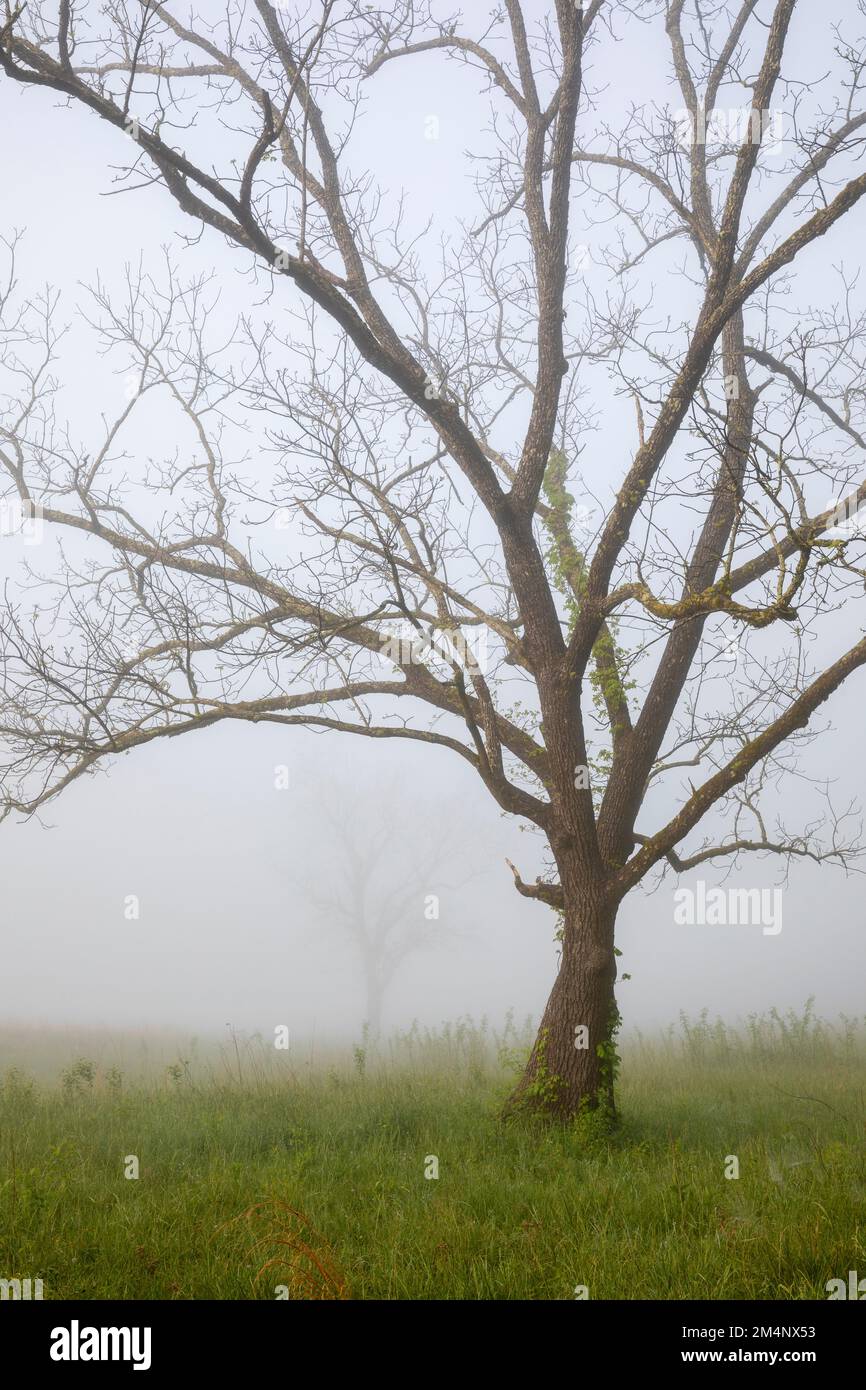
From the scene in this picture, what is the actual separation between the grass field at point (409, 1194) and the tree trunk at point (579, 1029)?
32 centimetres

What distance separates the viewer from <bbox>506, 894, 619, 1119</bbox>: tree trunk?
7676 millimetres

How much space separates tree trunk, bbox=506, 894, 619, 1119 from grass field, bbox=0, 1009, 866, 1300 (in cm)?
32

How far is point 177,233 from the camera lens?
6.86 meters

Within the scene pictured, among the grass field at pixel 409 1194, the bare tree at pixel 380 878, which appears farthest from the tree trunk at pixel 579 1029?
the bare tree at pixel 380 878

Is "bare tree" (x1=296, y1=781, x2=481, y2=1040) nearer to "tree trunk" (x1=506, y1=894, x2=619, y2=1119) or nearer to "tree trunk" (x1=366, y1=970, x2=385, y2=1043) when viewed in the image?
"tree trunk" (x1=366, y1=970, x2=385, y2=1043)

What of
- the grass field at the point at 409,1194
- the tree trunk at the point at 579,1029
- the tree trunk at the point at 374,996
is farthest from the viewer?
the tree trunk at the point at 374,996

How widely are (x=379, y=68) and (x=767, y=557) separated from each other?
6.49 metres

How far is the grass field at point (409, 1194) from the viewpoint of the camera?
4.22 meters

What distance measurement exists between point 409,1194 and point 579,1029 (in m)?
2.76

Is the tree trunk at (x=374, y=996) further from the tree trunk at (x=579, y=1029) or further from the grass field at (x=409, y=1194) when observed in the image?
the tree trunk at (x=579, y=1029)

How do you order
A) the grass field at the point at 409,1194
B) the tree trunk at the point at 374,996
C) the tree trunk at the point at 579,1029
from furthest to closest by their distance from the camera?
the tree trunk at the point at 374,996 → the tree trunk at the point at 579,1029 → the grass field at the point at 409,1194

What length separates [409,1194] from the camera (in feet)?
17.8

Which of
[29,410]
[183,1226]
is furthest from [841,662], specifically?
[29,410]

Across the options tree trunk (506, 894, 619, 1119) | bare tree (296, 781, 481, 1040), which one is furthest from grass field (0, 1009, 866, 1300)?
bare tree (296, 781, 481, 1040)
